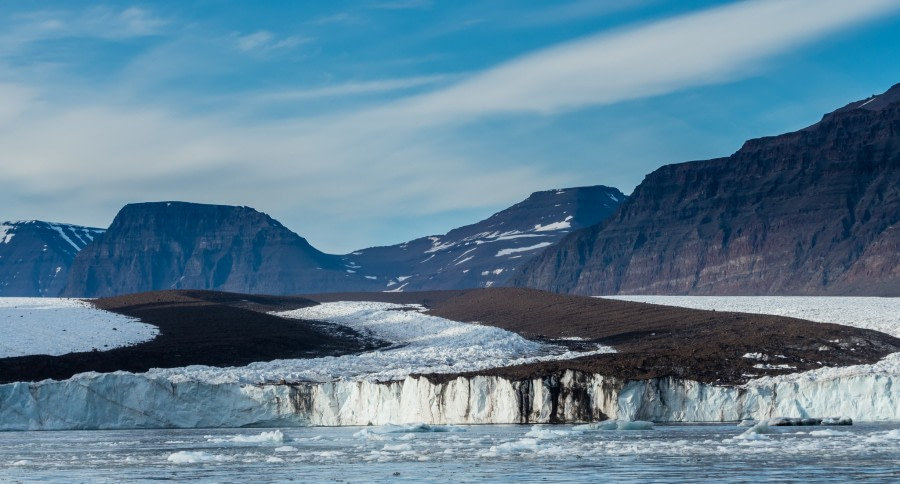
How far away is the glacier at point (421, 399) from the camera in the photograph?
44.8 metres

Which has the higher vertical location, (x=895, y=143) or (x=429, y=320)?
(x=895, y=143)

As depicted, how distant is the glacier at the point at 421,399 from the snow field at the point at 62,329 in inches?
611

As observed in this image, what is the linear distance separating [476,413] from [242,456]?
14.0 metres

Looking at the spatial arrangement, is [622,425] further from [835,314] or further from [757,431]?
[835,314]

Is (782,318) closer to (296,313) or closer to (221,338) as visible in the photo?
(221,338)

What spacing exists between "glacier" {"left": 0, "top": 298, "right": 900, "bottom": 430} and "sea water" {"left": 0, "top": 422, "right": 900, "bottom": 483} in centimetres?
223

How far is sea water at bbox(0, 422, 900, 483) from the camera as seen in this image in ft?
94.6

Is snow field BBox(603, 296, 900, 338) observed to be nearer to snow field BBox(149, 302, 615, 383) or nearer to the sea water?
snow field BBox(149, 302, 615, 383)

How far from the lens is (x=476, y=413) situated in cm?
4856

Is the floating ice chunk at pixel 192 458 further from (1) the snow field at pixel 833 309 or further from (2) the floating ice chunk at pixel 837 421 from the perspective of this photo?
(1) the snow field at pixel 833 309

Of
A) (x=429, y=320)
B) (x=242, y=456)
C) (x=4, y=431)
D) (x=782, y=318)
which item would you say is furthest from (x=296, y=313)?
(x=242, y=456)

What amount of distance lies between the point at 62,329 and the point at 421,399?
35.8 meters

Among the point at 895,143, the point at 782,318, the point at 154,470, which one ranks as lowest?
the point at 154,470

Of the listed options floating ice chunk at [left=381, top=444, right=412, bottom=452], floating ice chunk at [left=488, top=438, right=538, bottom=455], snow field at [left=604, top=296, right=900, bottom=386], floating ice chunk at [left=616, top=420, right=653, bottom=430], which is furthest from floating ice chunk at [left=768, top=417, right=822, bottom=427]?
floating ice chunk at [left=381, top=444, right=412, bottom=452]
